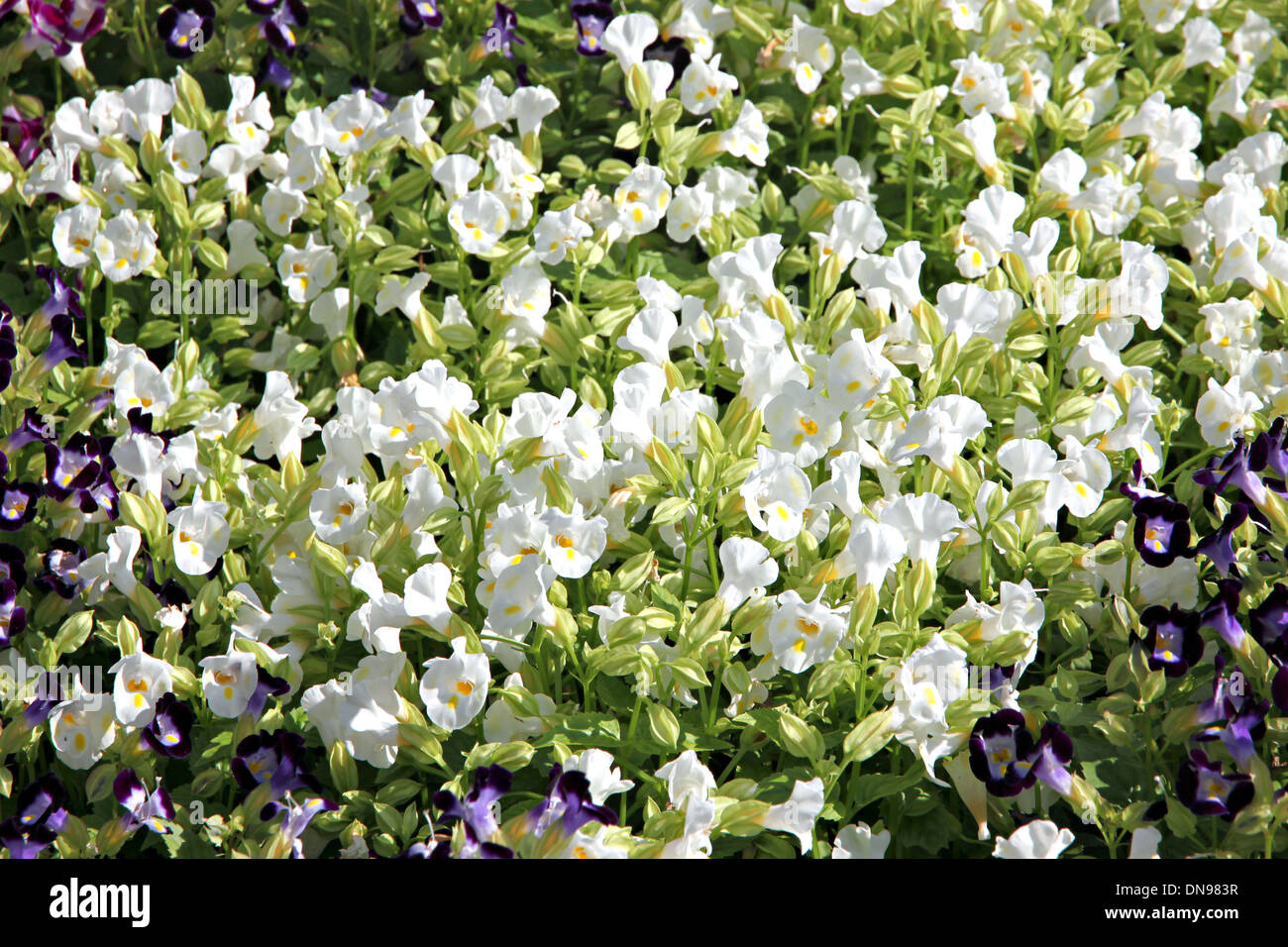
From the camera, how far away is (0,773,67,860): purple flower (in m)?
1.93

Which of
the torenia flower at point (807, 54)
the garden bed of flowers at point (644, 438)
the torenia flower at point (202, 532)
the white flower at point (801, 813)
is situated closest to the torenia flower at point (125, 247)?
the garden bed of flowers at point (644, 438)

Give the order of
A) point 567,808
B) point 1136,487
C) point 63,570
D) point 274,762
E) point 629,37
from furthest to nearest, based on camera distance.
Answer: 1. point 629,37
2. point 63,570
3. point 1136,487
4. point 274,762
5. point 567,808

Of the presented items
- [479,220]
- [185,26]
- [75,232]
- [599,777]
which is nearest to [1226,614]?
[599,777]

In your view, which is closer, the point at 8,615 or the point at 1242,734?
the point at 1242,734

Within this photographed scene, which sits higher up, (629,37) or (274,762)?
(629,37)

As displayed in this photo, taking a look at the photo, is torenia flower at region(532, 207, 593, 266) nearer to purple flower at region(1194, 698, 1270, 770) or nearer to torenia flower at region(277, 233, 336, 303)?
torenia flower at region(277, 233, 336, 303)

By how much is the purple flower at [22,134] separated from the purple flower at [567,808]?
2.29m

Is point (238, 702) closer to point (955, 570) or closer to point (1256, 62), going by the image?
point (955, 570)

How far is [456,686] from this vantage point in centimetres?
192

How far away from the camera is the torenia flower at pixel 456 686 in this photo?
1887 millimetres

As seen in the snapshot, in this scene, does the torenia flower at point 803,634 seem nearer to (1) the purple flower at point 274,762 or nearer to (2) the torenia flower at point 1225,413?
(1) the purple flower at point 274,762

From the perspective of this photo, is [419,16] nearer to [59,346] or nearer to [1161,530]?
[59,346]

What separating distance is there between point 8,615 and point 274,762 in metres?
0.65

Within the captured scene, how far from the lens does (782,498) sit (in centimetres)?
203
